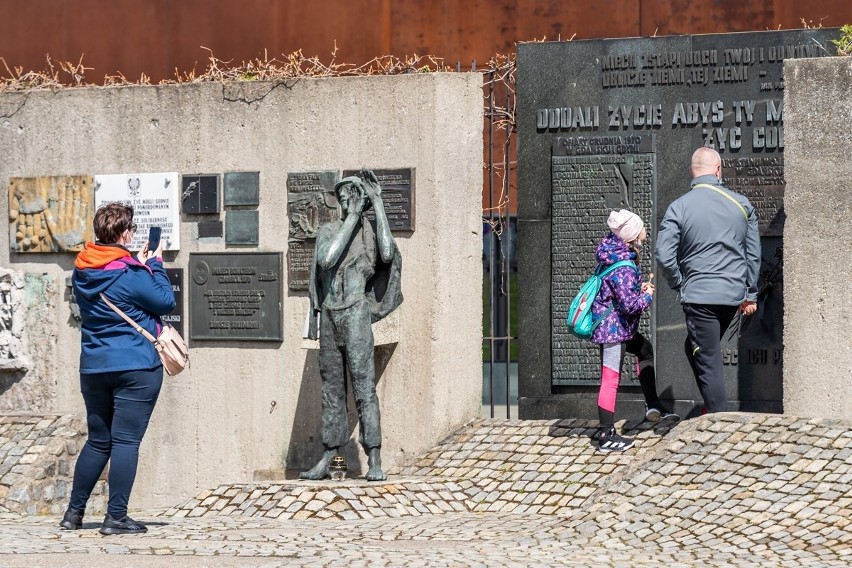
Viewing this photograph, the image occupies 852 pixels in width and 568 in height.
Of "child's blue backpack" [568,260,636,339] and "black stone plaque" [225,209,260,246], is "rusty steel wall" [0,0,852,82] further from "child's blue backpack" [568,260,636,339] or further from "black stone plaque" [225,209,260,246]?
"child's blue backpack" [568,260,636,339]

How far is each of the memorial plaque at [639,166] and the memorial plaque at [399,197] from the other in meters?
0.80

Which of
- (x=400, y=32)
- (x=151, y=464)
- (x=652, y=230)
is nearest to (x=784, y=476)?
(x=652, y=230)

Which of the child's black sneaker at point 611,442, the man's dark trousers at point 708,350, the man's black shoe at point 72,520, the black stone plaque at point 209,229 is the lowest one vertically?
the man's black shoe at point 72,520

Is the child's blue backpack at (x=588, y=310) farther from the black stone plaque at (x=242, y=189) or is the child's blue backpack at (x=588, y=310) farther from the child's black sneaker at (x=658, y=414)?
the black stone plaque at (x=242, y=189)

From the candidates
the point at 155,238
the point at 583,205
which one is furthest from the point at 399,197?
the point at 155,238

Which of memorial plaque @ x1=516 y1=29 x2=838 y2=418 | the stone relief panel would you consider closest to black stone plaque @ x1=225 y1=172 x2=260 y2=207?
the stone relief panel

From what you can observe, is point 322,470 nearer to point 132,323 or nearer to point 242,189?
point 132,323

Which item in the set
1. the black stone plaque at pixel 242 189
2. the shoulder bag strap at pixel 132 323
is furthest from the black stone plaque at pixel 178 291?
the shoulder bag strap at pixel 132 323

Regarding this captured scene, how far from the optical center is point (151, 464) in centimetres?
1107

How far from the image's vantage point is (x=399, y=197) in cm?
1043

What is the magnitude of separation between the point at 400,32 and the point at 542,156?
780cm

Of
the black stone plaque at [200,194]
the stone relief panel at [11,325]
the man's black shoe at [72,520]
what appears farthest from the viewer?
the stone relief panel at [11,325]

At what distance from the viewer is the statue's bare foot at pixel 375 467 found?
31.1ft

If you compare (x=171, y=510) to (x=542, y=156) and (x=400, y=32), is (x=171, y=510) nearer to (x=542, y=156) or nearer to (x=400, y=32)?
(x=542, y=156)
